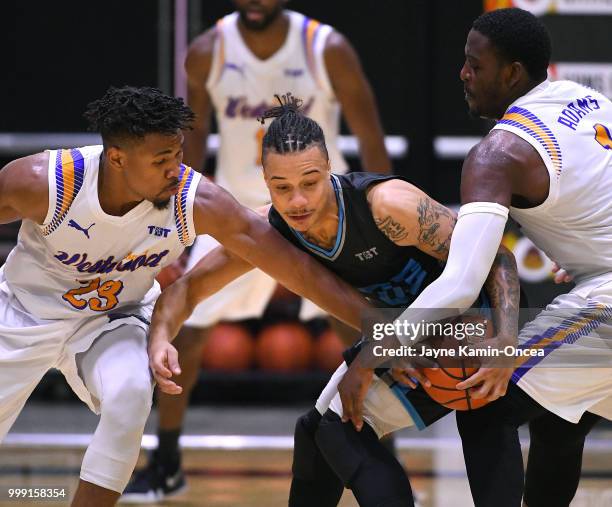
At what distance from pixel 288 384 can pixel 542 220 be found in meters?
4.43

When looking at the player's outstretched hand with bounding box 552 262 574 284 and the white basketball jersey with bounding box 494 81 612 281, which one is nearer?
the white basketball jersey with bounding box 494 81 612 281

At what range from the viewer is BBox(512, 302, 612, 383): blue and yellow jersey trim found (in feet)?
11.9

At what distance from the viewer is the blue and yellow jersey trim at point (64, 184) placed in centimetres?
390

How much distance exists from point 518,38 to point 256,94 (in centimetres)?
247

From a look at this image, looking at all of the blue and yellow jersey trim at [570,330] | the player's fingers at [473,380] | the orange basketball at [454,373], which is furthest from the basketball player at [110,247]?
the blue and yellow jersey trim at [570,330]

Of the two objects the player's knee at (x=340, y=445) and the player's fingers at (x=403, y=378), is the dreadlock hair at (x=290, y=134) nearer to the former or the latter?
the player's fingers at (x=403, y=378)

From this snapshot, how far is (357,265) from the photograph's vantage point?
3885 millimetres

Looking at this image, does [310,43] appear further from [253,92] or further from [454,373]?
[454,373]

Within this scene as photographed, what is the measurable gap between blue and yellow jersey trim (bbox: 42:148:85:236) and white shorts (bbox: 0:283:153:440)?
1.12ft

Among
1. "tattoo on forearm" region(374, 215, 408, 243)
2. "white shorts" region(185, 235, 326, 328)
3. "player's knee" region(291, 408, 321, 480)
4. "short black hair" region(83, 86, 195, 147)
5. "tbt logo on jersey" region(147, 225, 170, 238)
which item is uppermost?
"short black hair" region(83, 86, 195, 147)

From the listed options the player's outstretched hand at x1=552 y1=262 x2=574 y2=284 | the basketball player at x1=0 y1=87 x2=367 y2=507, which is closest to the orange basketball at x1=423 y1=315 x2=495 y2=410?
the basketball player at x1=0 y1=87 x2=367 y2=507

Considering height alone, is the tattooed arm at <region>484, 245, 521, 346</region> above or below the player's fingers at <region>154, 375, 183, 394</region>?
above

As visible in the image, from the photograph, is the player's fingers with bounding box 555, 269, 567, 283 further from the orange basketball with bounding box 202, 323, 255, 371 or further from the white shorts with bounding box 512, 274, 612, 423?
the orange basketball with bounding box 202, 323, 255, 371

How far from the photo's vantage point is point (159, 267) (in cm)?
417
